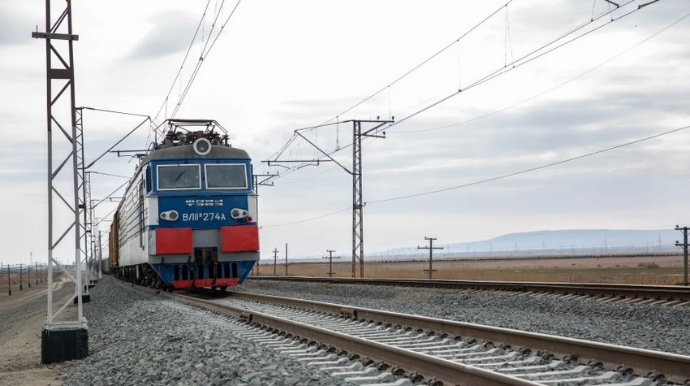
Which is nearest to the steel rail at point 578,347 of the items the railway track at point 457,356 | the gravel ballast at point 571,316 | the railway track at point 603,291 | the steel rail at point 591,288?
the railway track at point 457,356

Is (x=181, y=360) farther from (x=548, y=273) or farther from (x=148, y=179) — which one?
(x=548, y=273)

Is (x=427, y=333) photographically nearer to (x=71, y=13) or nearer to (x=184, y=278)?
(x=71, y=13)

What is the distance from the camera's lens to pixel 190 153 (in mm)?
21297

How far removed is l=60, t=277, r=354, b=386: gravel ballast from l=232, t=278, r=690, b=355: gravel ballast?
4.51m

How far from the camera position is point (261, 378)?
730cm

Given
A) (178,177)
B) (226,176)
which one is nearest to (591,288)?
(226,176)

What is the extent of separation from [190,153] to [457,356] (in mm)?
14046

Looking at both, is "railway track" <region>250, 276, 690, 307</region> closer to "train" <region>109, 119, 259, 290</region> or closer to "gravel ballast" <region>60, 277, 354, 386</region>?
"train" <region>109, 119, 259, 290</region>

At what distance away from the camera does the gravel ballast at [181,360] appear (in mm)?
7512

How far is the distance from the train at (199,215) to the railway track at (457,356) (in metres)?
8.31

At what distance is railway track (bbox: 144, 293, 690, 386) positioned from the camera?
23.1 feet

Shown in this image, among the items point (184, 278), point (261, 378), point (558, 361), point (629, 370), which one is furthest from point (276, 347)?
point (184, 278)

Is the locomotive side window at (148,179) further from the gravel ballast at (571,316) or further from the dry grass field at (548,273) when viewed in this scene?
the dry grass field at (548,273)

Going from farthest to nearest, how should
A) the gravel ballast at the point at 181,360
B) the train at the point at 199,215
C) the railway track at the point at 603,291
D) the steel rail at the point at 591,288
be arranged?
the train at the point at 199,215
the steel rail at the point at 591,288
the railway track at the point at 603,291
the gravel ballast at the point at 181,360
